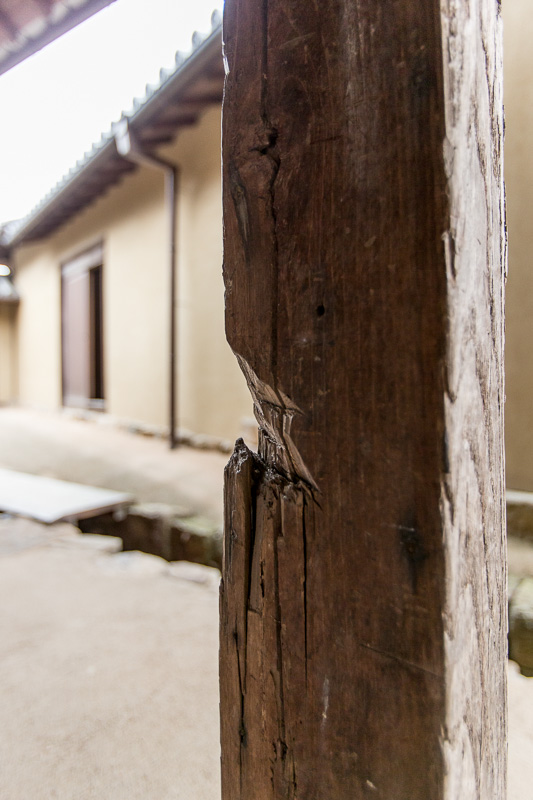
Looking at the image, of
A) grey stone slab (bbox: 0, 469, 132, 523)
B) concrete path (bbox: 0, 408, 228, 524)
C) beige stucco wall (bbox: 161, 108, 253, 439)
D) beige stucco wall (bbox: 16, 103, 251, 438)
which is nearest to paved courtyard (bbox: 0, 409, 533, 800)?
grey stone slab (bbox: 0, 469, 132, 523)

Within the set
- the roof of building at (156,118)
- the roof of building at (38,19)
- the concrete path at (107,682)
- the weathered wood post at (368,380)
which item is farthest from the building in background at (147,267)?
the weathered wood post at (368,380)

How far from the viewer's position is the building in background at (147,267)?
4.29 m

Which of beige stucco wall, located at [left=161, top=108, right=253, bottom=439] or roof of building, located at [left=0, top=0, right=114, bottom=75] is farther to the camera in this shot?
beige stucco wall, located at [left=161, top=108, right=253, bottom=439]

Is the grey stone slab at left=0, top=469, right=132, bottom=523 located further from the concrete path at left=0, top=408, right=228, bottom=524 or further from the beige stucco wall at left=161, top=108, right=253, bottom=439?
the beige stucco wall at left=161, top=108, right=253, bottom=439

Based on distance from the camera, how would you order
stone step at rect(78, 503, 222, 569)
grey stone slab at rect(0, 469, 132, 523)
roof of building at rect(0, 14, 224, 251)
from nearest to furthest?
stone step at rect(78, 503, 222, 569) → grey stone slab at rect(0, 469, 132, 523) → roof of building at rect(0, 14, 224, 251)

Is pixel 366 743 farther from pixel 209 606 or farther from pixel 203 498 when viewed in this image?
pixel 203 498

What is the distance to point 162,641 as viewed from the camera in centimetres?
163

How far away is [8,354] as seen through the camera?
9492mm

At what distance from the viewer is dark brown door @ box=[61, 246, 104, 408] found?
6.99m

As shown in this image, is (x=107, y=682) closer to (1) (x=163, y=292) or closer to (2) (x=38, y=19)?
(2) (x=38, y=19)

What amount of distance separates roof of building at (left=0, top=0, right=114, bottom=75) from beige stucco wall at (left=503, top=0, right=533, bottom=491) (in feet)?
6.21

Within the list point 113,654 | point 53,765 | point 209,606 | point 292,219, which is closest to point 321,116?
point 292,219

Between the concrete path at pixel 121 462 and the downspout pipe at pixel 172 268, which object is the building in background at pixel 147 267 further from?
the concrete path at pixel 121 462

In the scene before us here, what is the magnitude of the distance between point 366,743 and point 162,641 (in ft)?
4.41
